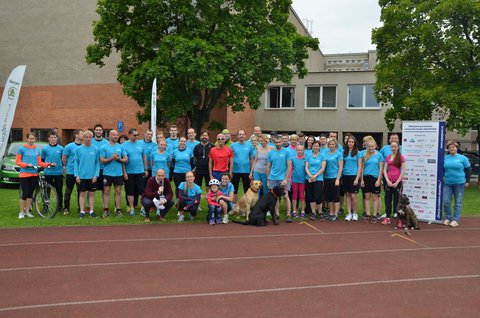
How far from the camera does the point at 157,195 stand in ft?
35.3

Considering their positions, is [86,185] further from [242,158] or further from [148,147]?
[242,158]

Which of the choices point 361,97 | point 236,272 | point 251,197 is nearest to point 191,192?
point 251,197

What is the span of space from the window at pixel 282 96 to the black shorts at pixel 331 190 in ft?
85.5

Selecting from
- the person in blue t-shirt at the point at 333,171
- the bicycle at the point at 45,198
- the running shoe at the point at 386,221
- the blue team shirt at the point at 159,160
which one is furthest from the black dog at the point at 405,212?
the bicycle at the point at 45,198

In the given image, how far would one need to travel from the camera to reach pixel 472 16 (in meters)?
21.7

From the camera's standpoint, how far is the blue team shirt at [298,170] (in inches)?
453

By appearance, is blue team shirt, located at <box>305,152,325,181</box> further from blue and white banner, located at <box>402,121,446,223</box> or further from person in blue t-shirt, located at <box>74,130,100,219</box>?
person in blue t-shirt, located at <box>74,130,100,219</box>

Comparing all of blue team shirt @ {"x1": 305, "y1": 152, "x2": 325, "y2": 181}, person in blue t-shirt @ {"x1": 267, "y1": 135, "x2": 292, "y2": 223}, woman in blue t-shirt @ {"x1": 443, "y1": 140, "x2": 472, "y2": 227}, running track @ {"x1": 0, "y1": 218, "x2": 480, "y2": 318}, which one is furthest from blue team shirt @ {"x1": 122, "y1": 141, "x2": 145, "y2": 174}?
woman in blue t-shirt @ {"x1": 443, "y1": 140, "x2": 472, "y2": 227}

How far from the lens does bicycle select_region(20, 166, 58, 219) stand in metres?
10.8

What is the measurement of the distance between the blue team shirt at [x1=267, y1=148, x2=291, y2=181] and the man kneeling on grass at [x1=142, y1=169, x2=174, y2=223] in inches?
92.3

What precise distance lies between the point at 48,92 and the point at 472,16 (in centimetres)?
3131

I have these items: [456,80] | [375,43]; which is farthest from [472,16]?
[375,43]

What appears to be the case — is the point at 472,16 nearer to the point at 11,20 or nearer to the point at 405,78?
the point at 405,78

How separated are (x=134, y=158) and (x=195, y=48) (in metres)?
11.3
